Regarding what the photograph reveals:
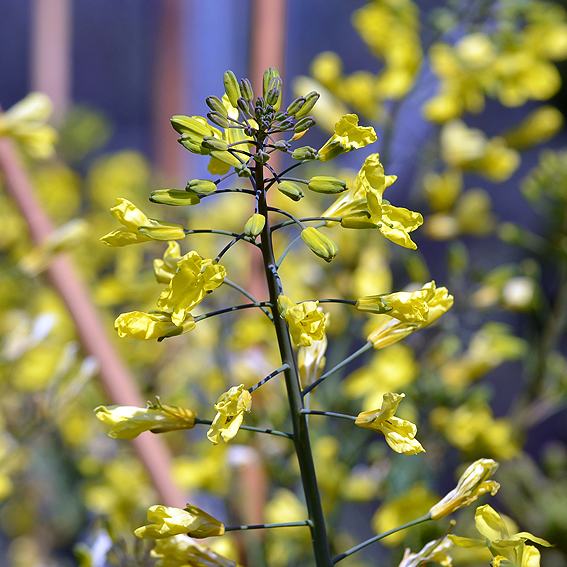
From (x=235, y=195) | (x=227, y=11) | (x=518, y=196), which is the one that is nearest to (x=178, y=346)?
(x=235, y=195)

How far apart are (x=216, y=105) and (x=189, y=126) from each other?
0.7 inches

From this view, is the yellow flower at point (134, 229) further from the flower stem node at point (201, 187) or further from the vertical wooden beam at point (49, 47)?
the vertical wooden beam at point (49, 47)

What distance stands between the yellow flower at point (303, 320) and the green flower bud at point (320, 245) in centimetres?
2

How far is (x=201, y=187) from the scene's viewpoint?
0.71 feet

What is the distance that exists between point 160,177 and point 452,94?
0.60m

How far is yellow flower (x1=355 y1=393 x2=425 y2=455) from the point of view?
0.21 metres

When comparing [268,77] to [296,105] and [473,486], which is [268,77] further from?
[473,486]

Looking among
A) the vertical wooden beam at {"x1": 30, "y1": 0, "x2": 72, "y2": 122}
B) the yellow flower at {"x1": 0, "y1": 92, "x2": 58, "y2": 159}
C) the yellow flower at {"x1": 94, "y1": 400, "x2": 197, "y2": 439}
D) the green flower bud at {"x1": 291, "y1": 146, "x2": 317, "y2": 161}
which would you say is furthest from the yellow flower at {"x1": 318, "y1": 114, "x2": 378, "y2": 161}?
the vertical wooden beam at {"x1": 30, "y1": 0, "x2": 72, "y2": 122}

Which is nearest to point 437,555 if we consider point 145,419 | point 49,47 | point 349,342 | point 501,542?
point 501,542

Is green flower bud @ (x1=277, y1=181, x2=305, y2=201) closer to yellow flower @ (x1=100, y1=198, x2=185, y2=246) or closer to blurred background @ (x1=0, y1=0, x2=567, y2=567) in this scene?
yellow flower @ (x1=100, y1=198, x2=185, y2=246)

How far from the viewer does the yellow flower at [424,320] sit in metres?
0.23

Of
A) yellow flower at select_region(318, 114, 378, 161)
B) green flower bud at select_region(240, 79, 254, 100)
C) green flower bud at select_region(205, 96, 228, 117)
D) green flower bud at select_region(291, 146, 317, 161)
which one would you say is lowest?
green flower bud at select_region(291, 146, 317, 161)

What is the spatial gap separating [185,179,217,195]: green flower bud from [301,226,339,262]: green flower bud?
0.04 meters

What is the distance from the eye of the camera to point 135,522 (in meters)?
0.39
